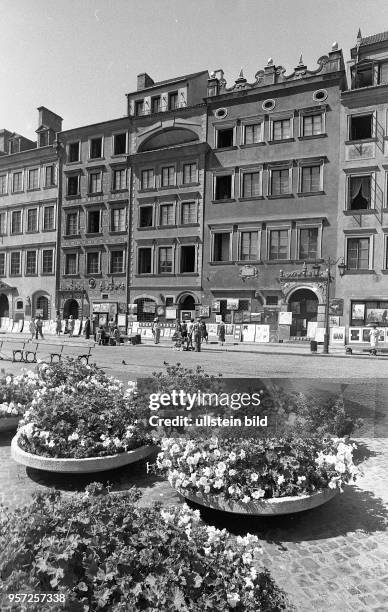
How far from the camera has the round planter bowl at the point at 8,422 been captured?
23.4 feet

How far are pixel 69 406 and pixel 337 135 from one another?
1074 inches

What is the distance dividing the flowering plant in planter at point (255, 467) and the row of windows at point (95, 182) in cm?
3167

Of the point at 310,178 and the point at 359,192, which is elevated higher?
the point at 310,178

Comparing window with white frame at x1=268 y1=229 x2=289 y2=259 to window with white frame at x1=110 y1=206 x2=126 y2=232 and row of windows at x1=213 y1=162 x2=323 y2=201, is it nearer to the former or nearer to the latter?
row of windows at x1=213 y1=162 x2=323 y2=201

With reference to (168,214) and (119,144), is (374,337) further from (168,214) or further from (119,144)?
(119,144)

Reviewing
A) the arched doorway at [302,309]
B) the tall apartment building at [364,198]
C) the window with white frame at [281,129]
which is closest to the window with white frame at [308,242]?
the tall apartment building at [364,198]

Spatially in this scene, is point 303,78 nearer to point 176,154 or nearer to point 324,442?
point 176,154

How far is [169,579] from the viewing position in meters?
2.41

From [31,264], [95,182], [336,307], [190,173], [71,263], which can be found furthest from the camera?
[31,264]

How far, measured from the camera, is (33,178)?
36188mm

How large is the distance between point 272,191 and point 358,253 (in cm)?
720

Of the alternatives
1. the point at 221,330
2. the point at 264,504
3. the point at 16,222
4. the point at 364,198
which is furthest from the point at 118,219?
the point at 264,504

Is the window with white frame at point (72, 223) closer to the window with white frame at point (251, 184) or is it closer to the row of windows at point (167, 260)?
the row of windows at point (167, 260)

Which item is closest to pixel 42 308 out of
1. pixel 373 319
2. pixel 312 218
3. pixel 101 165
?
pixel 101 165
